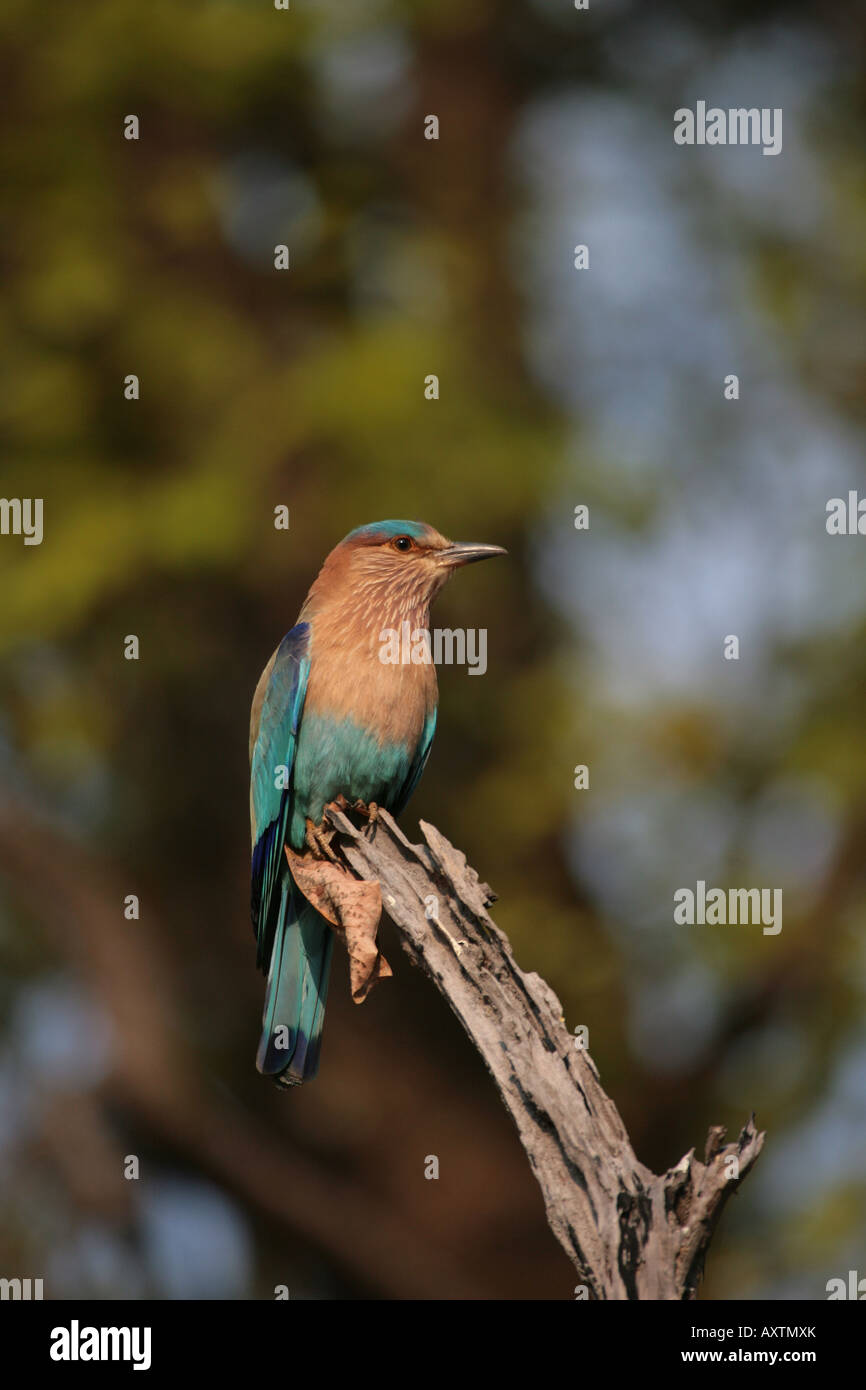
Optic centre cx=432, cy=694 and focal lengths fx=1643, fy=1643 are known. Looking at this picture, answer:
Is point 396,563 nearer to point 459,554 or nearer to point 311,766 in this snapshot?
point 459,554

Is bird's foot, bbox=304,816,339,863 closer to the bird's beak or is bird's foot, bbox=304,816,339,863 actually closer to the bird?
the bird

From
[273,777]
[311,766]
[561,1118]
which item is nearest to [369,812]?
[311,766]

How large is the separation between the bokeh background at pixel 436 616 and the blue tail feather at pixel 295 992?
3721mm

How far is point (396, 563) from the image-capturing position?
6.76m

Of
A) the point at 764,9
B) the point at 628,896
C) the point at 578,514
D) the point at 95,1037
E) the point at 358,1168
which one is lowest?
the point at 358,1168

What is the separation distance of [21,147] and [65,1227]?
7.38 metres

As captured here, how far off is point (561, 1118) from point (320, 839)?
80.3 inches

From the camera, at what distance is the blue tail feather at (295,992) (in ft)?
19.1

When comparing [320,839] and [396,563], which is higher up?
[396,563]

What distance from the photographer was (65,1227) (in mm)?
11688

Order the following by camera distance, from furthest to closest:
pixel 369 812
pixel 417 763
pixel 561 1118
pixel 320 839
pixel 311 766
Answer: pixel 417 763 < pixel 311 766 < pixel 320 839 < pixel 369 812 < pixel 561 1118

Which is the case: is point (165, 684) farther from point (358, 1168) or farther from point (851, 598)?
point (851, 598)

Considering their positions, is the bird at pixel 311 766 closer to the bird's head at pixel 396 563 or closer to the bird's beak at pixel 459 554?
the bird's head at pixel 396 563
